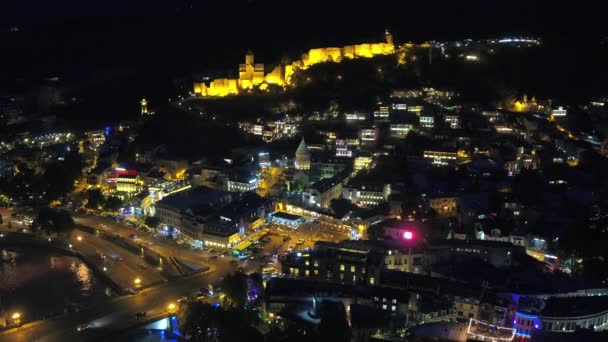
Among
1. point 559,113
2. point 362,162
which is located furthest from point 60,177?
point 559,113

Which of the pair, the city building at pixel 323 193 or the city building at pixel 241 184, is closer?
the city building at pixel 323 193

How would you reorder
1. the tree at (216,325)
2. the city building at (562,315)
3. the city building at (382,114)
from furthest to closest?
1. the city building at (382,114)
2. the city building at (562,315)
3. the tree at (216,325)

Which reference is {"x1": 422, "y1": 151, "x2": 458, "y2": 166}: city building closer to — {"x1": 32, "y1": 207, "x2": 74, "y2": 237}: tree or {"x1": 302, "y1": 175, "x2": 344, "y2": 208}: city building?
{"x1": 302, "y1": 175, "x2": 344, "y2": 208}: city building

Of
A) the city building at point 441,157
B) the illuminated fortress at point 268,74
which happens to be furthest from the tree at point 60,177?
the city building at point 441,157

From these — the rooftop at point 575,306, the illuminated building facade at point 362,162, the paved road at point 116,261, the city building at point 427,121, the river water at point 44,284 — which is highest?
the city building at point 427,121

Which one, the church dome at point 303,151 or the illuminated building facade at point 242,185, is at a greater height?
the church dome at point 303,151

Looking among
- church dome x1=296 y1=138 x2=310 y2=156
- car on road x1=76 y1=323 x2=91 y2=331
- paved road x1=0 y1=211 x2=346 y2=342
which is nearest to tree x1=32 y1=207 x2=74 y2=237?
paved road x1=0 y1=211 x2=346 y2=342

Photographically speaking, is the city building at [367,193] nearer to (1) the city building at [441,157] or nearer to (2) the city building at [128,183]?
(1) the city building at [441,157]
